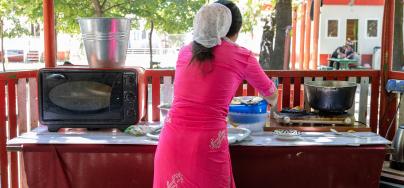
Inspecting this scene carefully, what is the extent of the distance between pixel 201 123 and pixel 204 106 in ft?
0.28

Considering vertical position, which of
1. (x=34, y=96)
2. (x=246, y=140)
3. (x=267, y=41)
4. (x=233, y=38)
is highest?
(x=267, y=41)

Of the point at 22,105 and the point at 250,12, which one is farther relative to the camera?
the point at 250,12

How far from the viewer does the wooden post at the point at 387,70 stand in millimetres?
3434

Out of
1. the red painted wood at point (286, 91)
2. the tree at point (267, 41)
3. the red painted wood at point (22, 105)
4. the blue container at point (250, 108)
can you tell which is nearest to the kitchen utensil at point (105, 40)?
the red painted wood at point (22, 105)

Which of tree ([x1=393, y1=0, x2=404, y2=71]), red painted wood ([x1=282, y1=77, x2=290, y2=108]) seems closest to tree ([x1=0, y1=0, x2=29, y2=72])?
red painted wood ([x1=282, y1=77, x2=290, y2=108])

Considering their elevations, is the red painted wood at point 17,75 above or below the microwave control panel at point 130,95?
above

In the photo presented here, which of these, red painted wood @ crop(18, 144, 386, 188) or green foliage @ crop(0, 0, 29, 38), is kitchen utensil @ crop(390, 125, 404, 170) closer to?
red painted wood @ crop(18, 144, 386, 188)

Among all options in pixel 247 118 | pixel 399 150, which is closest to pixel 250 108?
pixel 247 118

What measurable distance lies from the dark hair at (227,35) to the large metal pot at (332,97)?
1033 millimetres

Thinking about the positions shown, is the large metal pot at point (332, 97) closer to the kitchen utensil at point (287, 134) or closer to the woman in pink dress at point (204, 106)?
the kitchen utensil at point (287, 134)

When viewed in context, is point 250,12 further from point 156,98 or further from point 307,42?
point 156,98

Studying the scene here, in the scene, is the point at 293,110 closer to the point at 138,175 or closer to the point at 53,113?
the point at 138,175

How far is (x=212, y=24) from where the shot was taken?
7.07 ft

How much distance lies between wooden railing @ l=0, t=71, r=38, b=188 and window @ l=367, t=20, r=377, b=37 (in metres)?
18.6
